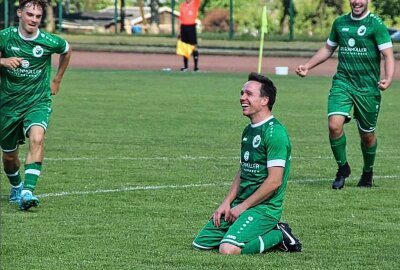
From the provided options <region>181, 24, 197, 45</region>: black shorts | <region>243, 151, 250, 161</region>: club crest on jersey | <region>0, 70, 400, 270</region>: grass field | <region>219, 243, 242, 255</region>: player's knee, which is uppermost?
<region>243, 151, 250, 161</region>: club crest on jersey

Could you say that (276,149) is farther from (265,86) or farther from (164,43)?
(164,43)

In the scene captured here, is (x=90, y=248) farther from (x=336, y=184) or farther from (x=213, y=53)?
(x=213, y=53)

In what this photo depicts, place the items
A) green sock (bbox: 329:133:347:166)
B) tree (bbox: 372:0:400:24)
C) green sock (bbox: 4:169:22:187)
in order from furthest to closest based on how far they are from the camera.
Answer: tree (bbox: 372:0:400:24), green sock (bbox: 329:133:347:166), green sock (bbox: 4:169:22:187)

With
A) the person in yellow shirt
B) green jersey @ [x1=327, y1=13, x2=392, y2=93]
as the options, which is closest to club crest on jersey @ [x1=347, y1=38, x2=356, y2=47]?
green jersey @ [x1=327, y1=13, x2=392, y2=93]

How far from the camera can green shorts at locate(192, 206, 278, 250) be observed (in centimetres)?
895

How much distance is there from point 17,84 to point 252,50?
101 feet

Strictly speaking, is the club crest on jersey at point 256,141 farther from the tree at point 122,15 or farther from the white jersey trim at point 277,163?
the tree at point 122,15

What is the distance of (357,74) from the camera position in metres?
13.1

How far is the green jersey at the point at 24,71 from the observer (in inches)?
447

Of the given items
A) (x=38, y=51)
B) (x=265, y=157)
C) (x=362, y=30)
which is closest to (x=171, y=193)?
(x=38, y=51)

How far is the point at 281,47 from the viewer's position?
4156cm

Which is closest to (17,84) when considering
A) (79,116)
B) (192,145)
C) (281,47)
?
(192,145)

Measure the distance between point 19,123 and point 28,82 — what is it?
40 centimetres

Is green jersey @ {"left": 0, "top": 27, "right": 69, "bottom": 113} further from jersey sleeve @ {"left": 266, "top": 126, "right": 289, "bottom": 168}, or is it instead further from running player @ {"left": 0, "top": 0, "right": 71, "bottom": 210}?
jersey sleeve @ {"left": 266, "top": 126, "right": 289, "bottom": 168}
